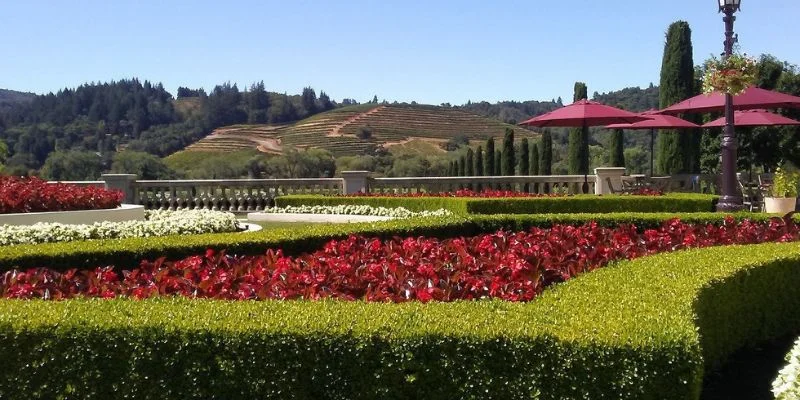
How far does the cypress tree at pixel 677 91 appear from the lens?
98.8 feet

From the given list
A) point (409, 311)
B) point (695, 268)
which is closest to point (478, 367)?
point (409, 311)

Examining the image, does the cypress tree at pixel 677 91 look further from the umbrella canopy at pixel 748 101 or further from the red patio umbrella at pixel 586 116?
the red patio umbrella at pixel 586 116

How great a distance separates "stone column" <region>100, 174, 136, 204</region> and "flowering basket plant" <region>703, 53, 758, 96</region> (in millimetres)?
15504

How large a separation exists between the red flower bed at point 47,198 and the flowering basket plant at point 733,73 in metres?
11.9

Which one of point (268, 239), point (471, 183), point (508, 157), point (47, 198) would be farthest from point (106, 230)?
point (508, 157)

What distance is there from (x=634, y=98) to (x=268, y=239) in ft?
371

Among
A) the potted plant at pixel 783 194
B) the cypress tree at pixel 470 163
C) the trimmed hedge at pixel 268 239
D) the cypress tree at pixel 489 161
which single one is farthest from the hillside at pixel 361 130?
the trimmed hedge at pixel 268 239

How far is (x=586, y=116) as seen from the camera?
723 inches

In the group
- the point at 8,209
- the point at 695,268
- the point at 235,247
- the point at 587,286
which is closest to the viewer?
the point at 587,286

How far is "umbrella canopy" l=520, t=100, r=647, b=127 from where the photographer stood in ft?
61.1

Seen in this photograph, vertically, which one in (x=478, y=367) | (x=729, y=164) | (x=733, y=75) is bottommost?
Result: (x=478, y=367)

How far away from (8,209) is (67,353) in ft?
32.7

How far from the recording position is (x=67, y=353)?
424 centimetres

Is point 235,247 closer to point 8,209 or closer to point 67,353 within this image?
point 67,353
